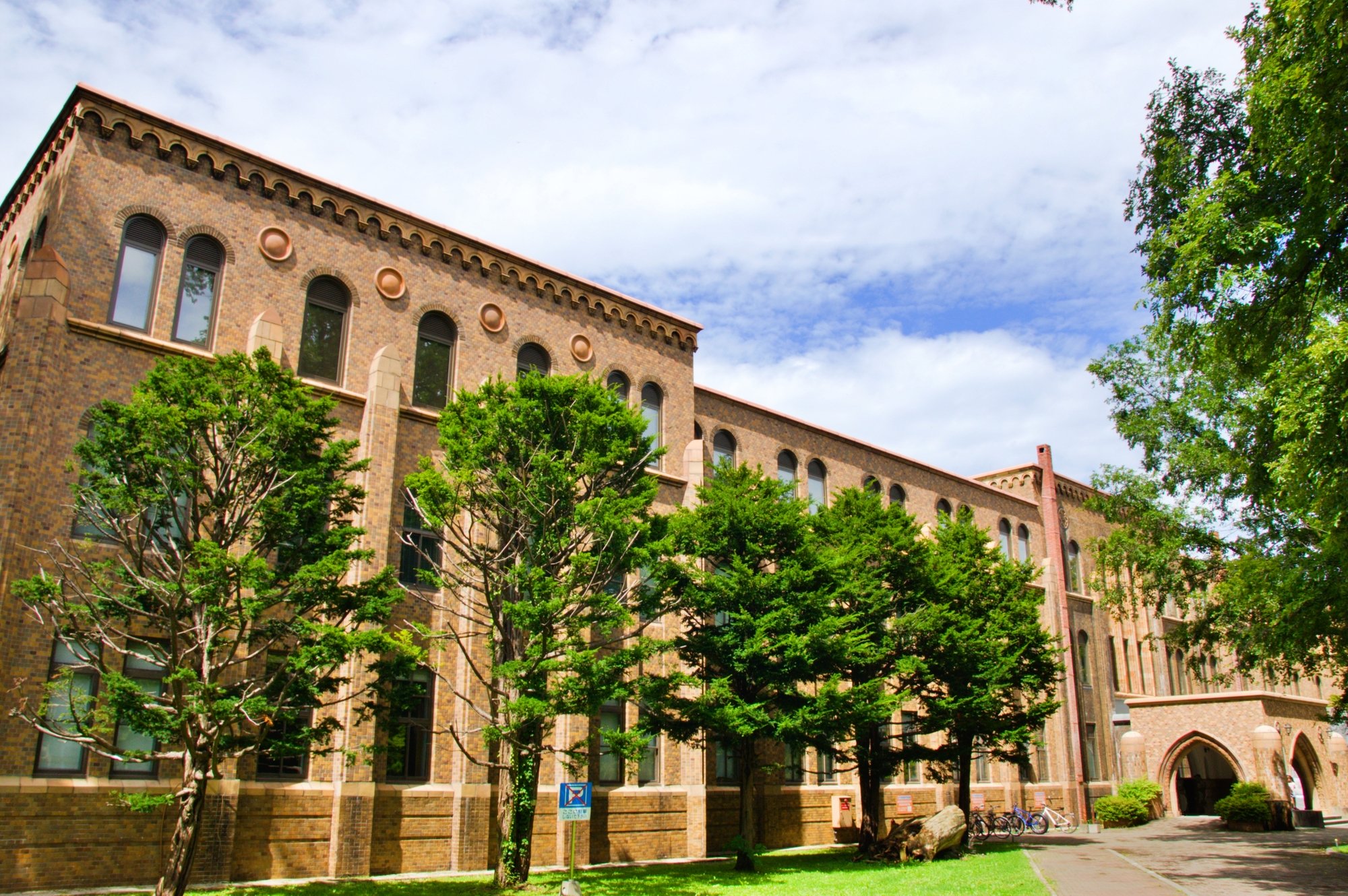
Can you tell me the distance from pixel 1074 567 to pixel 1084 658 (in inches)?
162

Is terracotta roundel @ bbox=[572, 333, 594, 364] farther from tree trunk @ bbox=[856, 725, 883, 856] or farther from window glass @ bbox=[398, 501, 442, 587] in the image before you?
→ tree trunk @ bbox=[856, 725, 883, 856]

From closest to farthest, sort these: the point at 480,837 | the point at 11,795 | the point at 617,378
→ the point at 11,795 → the point at 480,837 → the point at 617,378

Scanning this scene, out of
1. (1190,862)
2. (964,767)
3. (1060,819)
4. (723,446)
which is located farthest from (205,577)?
(1060,819)

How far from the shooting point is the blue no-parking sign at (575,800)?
15.4 meters

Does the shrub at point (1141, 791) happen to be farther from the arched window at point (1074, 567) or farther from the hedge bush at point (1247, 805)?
the arched window at point (1074, 567)

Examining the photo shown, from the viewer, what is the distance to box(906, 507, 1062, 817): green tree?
86.4ft

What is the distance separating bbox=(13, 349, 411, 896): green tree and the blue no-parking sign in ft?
11.6

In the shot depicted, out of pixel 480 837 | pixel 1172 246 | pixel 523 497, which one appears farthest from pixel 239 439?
pixel 1172 246

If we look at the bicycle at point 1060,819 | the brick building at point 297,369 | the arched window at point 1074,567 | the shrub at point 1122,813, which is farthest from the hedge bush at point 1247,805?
the brick building at point 297,369

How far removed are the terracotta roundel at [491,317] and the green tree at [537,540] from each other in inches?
208

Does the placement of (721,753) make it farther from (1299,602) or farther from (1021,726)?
(1299,602)

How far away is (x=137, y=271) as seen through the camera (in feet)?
62.4

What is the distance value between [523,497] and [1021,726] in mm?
17572

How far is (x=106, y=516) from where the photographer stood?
14.8 m
